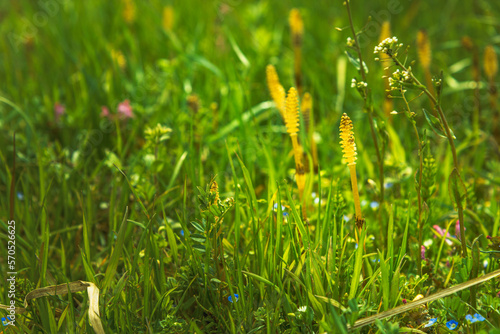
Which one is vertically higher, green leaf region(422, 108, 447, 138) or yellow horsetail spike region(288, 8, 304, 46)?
yellow horsetail spike region(288, 8, 304, 46)

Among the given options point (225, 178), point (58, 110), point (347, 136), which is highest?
point (347, 136)

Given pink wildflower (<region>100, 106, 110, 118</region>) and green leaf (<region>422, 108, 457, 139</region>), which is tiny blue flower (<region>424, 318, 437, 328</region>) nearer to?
green leaf (<region>422, 108, 457, 139</region>)

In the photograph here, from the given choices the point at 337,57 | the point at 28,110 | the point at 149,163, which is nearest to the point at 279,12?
the point at 337,57

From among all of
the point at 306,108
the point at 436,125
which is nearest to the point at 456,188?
the point at 436,125

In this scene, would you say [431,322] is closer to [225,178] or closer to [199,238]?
[199,238]

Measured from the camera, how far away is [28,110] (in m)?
2.75

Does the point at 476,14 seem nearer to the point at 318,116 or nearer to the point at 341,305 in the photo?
the point at 318,116

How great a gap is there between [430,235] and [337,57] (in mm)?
1926

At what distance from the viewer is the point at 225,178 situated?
2.34 m

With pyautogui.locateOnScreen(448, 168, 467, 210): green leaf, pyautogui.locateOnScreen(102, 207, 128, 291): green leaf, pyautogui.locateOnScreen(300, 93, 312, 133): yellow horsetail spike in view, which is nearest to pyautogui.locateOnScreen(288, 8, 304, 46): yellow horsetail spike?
pyautogui.locateOnScreen(300, 93, 312, 133): yellow horsetail spike

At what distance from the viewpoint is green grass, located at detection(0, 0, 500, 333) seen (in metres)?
1.47

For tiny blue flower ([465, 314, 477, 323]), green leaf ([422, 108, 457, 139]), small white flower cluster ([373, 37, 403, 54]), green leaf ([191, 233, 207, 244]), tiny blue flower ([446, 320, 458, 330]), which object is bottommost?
tiny blue flower ([446, 320, 458, 330])

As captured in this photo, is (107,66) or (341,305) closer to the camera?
(341,305)

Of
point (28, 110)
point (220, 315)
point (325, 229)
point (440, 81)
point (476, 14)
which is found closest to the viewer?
point (440, 81)
